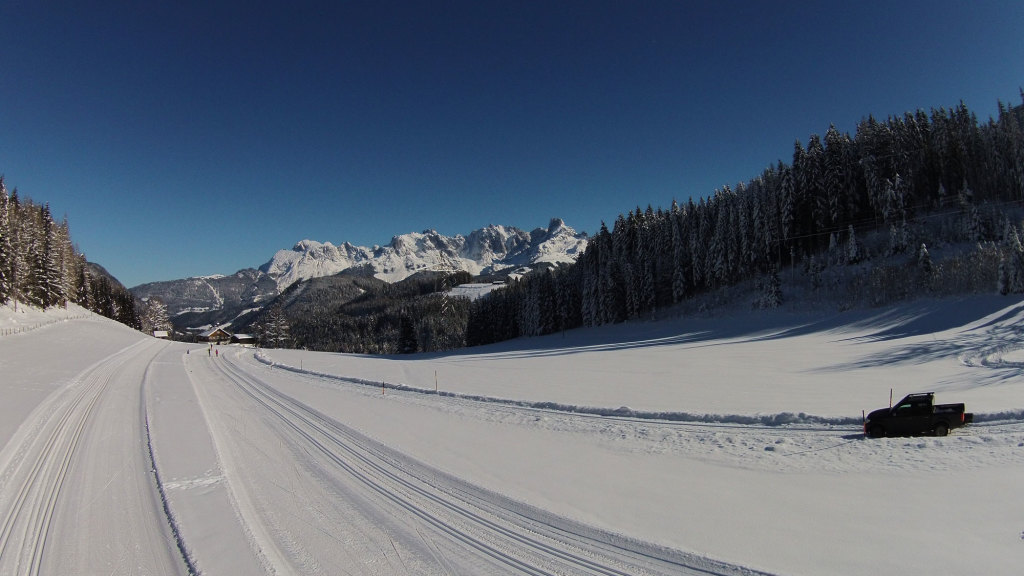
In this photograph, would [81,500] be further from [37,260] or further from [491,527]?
[37,260]

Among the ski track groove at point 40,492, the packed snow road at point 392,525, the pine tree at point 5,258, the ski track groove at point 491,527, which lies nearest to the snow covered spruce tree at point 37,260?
the pine tree at point 5,258

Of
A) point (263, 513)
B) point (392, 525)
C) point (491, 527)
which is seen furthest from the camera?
point (263, 513)

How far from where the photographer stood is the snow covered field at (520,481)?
620 cm

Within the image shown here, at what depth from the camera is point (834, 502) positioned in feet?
24.5

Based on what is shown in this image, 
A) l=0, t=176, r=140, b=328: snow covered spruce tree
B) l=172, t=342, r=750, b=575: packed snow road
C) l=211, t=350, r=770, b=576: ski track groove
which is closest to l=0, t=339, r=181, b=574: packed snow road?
l=172, t=342, r=750, b=575: packed snow road

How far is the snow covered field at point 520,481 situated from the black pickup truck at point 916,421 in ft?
1.43

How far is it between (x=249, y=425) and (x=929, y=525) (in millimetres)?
17949

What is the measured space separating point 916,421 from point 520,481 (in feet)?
34.3

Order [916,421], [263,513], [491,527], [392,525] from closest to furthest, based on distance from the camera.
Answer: [491,527]
[392,525]
[263,513]
[916,421]

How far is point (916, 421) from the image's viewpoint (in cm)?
1090

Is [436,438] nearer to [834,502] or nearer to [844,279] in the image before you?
[834,502]

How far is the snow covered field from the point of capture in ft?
20.3

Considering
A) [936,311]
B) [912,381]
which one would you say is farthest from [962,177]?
[912,381]

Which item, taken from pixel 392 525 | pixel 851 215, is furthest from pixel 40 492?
pixel 851 215
